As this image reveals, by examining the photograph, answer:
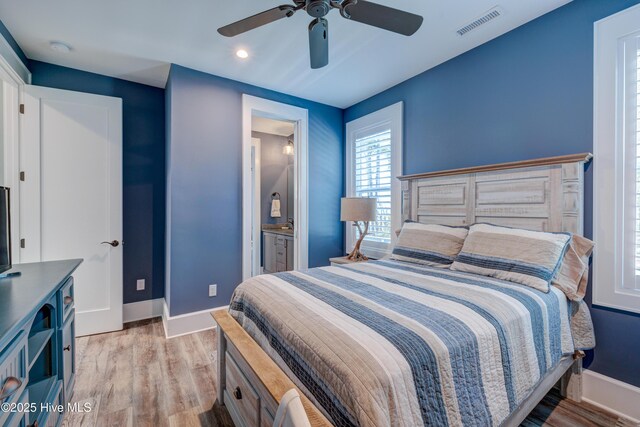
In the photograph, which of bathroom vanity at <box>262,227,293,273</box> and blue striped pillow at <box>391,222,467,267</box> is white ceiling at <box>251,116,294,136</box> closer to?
bathroom vanity at <box>262,227,293,273</box>

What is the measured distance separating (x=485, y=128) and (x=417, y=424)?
2.45 metres

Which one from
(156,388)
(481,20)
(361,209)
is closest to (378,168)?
(361,209)

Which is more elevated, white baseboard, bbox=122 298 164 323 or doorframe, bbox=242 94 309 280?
doorframe, bbox=242 94 309 280

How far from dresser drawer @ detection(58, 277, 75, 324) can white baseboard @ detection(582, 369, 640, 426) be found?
334cm

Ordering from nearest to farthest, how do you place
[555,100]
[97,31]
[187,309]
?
1. [555,100]
2. [97,31]
3. [187,309]

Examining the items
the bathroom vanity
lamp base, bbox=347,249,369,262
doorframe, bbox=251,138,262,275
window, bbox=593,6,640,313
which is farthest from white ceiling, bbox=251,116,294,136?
window, bbox=593,6,640,313

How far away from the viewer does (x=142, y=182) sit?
333 centimetres

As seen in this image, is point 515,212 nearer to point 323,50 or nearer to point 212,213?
point 323,50

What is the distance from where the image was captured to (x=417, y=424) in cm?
91

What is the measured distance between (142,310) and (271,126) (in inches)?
128

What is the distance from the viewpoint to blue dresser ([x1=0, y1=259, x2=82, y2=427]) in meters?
1.01

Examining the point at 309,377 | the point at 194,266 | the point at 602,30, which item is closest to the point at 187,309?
the point at 194,266

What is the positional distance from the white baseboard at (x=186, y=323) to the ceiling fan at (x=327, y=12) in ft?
8.46

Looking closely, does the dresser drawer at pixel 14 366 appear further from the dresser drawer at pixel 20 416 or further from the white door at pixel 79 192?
the white door at pixel 79 192
